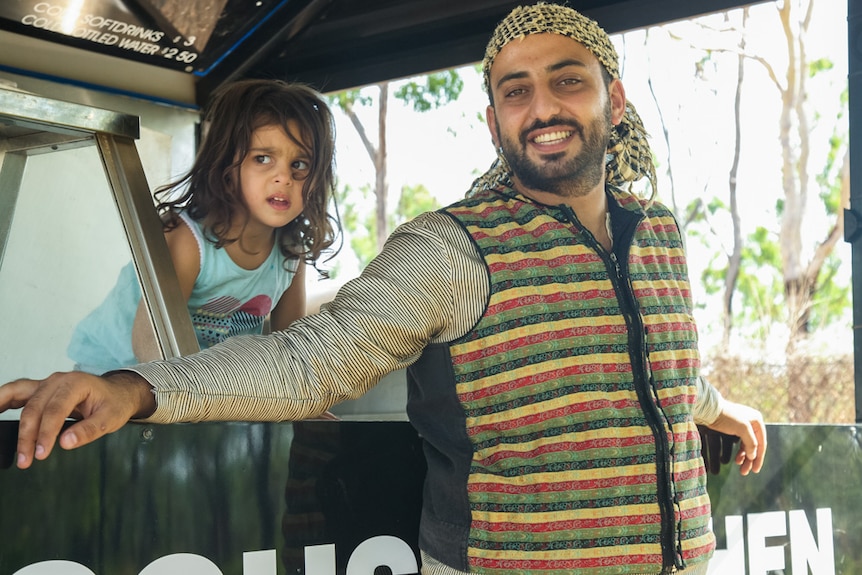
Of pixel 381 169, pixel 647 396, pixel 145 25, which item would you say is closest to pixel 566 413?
pixel 647 396

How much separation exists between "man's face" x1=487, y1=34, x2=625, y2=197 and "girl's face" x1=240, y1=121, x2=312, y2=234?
79cm

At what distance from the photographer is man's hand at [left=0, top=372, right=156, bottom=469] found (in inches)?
51.6

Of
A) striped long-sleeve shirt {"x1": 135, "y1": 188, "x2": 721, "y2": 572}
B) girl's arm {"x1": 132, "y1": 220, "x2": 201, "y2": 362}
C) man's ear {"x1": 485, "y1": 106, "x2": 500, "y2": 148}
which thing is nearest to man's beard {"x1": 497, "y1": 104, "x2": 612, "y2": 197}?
man's ear {"x1": 485, "y1": 106, "x2": 500, "y2": 148}

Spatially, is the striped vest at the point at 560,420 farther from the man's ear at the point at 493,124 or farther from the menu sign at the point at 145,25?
the menu sign at the point at 145,25

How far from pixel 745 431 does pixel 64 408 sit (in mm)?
1525

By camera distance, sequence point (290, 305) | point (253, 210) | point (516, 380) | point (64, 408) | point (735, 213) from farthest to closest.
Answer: point (735, 213), point (290, 305), point (253, 210), point (516, 380), point (64, 408)

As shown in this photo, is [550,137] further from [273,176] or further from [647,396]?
[273,176]

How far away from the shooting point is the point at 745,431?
224 cm

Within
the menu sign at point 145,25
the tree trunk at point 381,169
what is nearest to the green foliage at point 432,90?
the tree trunk at point 381,169

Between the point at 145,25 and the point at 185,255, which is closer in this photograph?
the point at 185,255

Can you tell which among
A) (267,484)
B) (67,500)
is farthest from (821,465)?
(67,500)

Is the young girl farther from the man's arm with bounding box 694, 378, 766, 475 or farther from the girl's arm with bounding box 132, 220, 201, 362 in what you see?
the man's arm with bounding box 694, 378, 766, 475

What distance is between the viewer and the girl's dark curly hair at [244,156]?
103 inches

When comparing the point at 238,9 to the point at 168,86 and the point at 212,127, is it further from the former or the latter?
the point at 212,127
